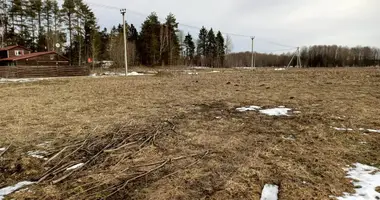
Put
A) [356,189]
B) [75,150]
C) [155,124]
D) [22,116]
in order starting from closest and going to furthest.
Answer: [356,189] → [75,150] → [155,124] → [22,116]

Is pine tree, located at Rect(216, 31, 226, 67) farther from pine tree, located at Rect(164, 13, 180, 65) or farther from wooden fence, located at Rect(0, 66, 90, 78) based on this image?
wooden fence, located at Rect(0, 66, 90, 78)

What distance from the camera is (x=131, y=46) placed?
4153 cm

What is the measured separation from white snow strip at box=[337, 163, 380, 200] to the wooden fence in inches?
975

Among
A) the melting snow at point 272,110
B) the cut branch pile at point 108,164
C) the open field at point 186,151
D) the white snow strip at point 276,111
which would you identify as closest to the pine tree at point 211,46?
the melting snow at point 272,110

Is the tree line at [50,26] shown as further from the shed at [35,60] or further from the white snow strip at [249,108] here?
the white snow strip at [249,108]

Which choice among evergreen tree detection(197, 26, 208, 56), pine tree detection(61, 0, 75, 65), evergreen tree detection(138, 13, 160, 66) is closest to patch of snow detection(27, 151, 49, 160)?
pine tree detection(61, 0, 75, 65)

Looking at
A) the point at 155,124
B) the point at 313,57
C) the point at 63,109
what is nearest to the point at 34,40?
the point at 63,109

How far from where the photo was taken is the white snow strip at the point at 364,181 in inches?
90.4

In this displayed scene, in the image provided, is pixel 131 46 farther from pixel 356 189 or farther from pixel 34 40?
pixel 356 189

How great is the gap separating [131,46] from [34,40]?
16.0 meters

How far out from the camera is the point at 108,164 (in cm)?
317

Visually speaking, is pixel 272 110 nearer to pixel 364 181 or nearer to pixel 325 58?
pixel 364 181

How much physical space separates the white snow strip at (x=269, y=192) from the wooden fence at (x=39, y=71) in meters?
24.3

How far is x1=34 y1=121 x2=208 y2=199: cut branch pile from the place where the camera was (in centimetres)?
262
